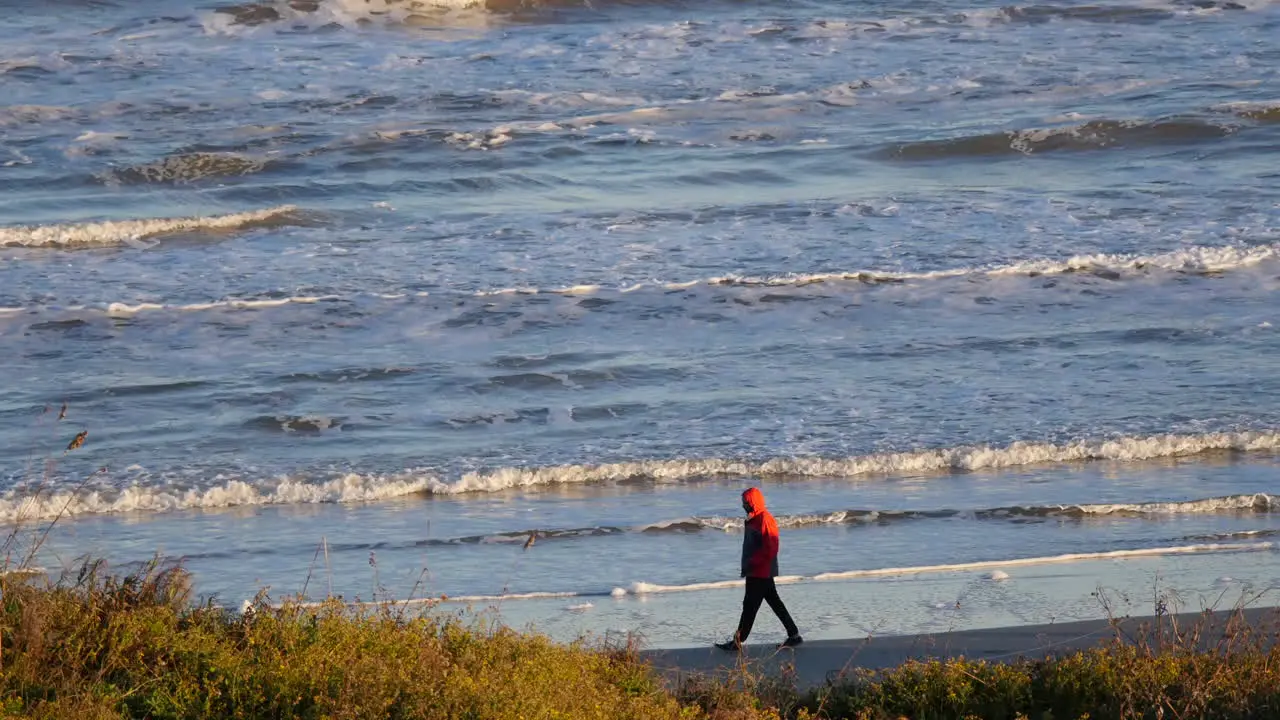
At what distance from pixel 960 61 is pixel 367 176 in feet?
41.8

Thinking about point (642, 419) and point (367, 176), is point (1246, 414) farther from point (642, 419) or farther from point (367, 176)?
point (367, 176)

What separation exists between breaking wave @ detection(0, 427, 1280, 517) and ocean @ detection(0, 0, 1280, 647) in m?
0.04

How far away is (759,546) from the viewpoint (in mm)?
8719

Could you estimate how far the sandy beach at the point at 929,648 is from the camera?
8109 mm

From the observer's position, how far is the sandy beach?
26.6ft

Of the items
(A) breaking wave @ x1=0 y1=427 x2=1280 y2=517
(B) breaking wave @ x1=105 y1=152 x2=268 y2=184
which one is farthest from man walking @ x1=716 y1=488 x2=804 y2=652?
(B) breaking wave @ x1=105 y1=152 x2=268 y2=184

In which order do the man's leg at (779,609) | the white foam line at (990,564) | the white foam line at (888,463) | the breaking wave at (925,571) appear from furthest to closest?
the white foam line at (888,463) → the white foam line at (990,564) → the breaking wave at (925,571) → the man's leg at (779,609)

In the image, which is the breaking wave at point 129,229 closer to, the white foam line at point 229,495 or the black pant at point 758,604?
the white foam line at point 229,495

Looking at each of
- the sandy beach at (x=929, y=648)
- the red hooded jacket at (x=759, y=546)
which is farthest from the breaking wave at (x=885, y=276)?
the sandy beach at (x=929, y=648)

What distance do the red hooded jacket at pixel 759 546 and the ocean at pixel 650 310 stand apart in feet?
1.71

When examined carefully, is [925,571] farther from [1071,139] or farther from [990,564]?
[1071,139]

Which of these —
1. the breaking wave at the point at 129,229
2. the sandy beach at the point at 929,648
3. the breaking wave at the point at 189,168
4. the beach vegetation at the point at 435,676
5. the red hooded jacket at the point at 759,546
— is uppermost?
the beach vegetation at the point at 435,676

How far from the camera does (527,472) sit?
12633 mm

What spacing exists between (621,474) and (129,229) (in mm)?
11800
